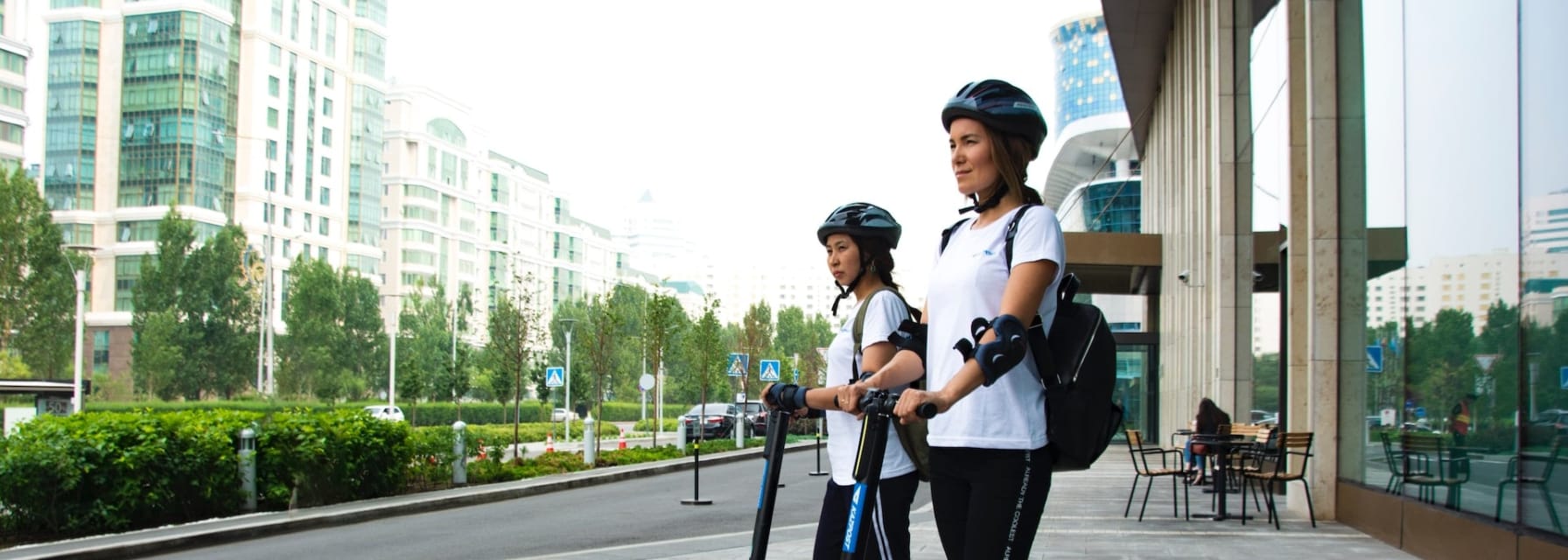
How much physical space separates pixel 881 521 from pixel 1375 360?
9.06 m

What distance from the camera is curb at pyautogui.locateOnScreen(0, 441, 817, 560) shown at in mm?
11445

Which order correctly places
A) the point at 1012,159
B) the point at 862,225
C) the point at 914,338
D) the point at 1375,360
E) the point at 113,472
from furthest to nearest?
the point at 113,472 < the point at 1375,360 < the point at 862,225 < the point at 914,338 < the point at 1012,159

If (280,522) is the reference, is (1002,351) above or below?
above

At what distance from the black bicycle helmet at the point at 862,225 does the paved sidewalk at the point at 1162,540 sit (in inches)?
219

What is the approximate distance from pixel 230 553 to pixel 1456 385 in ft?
33.0

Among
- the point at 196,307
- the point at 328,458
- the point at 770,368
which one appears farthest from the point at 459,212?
the point at 328,458

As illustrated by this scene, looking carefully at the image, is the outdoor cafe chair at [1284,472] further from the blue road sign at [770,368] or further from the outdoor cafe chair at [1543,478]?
the blue road sign at [770,368]

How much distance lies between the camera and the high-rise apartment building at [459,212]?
11450 cm

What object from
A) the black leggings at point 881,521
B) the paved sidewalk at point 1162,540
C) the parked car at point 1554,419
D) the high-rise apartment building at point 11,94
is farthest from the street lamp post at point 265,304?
the black leggings at point 881,521

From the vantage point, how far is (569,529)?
550 inches

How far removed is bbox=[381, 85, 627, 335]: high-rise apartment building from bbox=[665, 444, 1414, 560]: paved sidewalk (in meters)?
93.4

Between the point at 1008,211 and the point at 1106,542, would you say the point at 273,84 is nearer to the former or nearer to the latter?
the point at 1106,542

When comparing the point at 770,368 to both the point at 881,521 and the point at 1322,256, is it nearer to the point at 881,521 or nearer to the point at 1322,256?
the point at 1322,256

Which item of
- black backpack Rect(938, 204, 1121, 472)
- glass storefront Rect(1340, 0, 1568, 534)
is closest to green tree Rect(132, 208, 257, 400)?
glass storefront Rect(1340, 0, 1568, 534)
